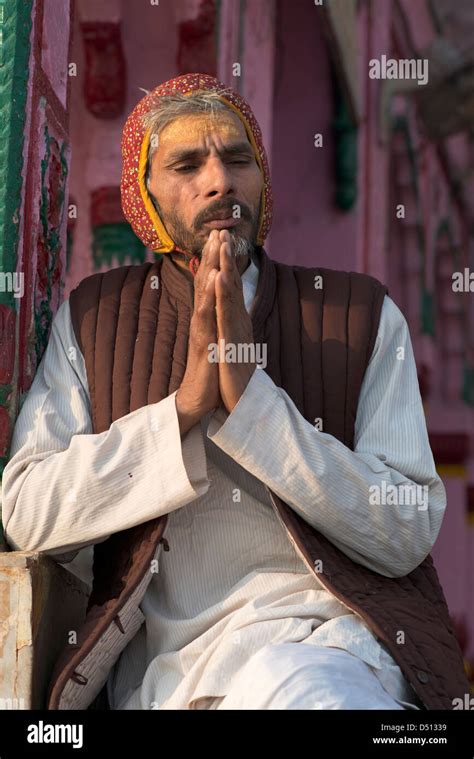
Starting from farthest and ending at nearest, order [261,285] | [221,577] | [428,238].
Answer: [428,238] → [261,285] → [221,577]

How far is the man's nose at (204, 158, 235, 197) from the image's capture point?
10.2 feet

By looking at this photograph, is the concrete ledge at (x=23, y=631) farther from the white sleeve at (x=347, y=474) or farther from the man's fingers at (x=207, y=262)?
the man's fingers at (x=207, y=262)

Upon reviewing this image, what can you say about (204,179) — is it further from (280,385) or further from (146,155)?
(280,385)

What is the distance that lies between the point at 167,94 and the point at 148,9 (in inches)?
87.4

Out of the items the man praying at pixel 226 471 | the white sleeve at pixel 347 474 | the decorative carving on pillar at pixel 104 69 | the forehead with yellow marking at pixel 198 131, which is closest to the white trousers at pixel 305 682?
the man praying at pixel 226 471

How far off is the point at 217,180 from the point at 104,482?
69cm

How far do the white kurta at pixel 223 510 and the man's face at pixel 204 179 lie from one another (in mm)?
→ 417

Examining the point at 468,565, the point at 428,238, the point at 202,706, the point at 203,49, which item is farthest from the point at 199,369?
the point at 468,565

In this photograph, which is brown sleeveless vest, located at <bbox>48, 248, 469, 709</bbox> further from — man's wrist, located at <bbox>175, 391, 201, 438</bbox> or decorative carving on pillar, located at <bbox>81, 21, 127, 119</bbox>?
decorative carving on pillar, located at <bbox>81, 21, 127, 119</bbox>

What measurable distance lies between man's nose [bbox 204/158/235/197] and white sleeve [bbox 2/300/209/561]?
476 millimetres

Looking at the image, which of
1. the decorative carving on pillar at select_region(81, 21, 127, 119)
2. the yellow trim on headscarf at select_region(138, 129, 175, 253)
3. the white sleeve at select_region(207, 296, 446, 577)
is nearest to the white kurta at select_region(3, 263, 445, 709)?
the white sleeve at select_region(207, 296, 446, 577)

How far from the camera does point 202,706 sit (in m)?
2.72
